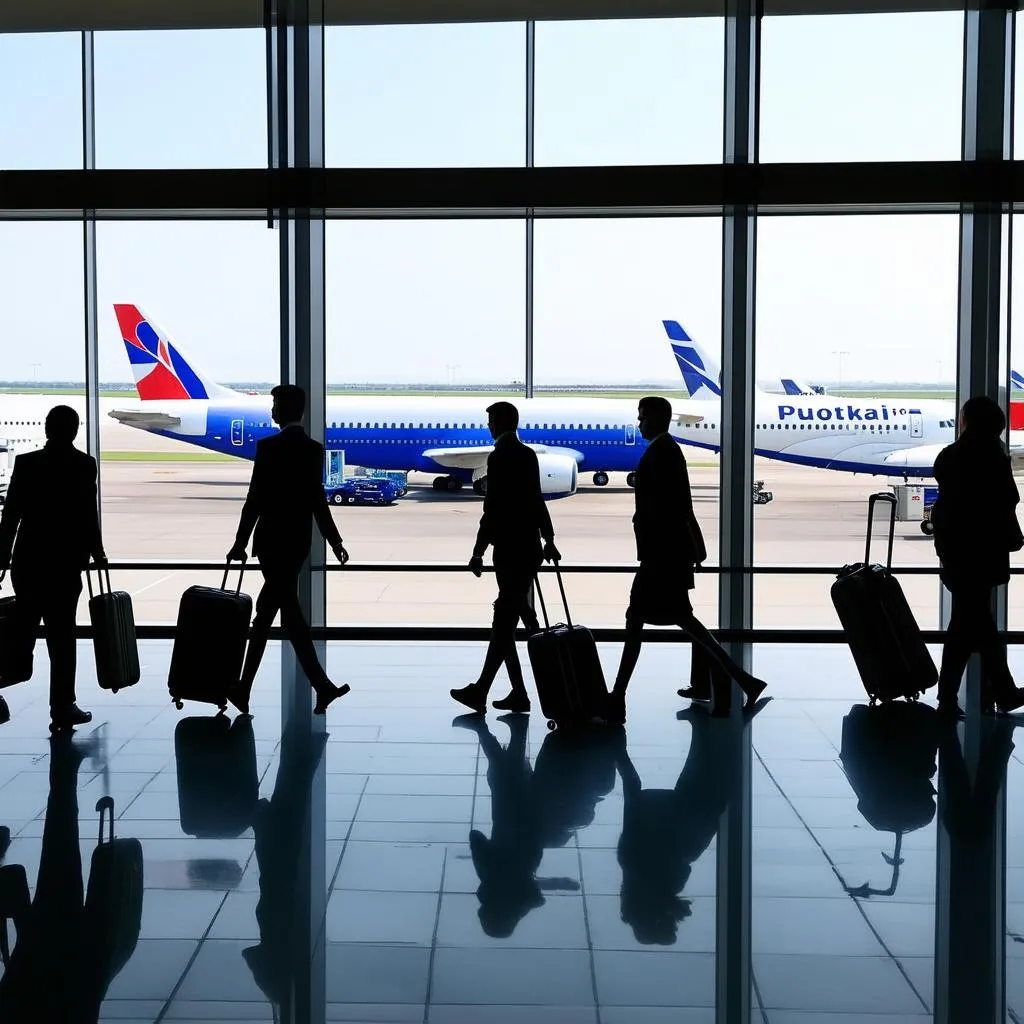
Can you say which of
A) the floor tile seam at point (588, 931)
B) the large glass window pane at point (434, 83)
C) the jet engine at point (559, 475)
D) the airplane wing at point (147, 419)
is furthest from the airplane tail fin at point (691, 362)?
the floor tile seam at point (588, 931)

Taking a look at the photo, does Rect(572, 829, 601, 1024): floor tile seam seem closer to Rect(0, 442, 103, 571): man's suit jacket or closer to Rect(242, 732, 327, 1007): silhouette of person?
Rect(242, 732, 327, 1007): silhouette of person

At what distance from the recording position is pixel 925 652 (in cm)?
523

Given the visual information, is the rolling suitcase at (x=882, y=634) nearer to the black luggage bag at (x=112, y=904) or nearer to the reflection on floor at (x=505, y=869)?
the reflection on floor at (x=505, y=869)

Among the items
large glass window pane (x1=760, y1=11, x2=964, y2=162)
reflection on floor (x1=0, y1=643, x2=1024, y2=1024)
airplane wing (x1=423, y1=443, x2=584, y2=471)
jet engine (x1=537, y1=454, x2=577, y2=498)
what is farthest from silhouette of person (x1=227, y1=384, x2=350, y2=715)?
airplane wing (x1=423, y1=443, x2=584, y2=471)

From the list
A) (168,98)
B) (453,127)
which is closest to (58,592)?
(453,127)

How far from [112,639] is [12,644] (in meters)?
0.43

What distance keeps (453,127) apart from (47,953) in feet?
29.1

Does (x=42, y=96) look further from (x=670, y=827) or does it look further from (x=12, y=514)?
(x=670, y=827)

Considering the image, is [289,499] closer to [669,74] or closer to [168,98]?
[669,74]

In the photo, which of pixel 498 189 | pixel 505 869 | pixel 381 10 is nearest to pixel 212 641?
pixel 505 869

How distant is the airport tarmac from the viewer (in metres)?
10.3

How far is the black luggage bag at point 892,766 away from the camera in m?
3.58

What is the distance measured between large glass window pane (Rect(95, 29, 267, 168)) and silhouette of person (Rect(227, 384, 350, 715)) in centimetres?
243

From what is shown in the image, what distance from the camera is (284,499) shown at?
194 inches
